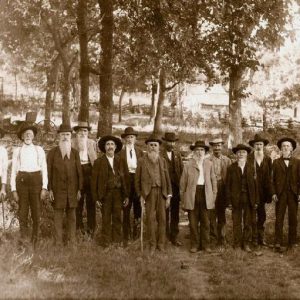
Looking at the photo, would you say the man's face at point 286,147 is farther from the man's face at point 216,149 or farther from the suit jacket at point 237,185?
the man's face at point 216,149

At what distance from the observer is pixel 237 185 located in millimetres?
9586

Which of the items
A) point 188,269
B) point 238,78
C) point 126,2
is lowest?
point 188,269

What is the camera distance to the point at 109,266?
25.6 feet

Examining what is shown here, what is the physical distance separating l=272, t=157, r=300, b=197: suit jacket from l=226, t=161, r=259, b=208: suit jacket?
16.6 inches

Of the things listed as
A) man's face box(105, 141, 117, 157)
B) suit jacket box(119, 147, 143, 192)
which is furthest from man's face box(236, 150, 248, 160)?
man's face box(105, 141, 117, 157)

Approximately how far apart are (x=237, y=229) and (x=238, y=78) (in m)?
10.8

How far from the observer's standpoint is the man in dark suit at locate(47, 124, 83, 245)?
8.99m

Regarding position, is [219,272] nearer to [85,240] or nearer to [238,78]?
[85,240]

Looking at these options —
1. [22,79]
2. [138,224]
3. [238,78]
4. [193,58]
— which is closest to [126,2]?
[193,58]

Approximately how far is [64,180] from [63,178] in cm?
4

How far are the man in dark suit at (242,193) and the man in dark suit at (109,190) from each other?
2.05 m

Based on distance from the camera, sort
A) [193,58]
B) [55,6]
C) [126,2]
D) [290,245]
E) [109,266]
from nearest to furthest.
Answer: [109,266], [290,245], [126,2], [193,58], [55,6]

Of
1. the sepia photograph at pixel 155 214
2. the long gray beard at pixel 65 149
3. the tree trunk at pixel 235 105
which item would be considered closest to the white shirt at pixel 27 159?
the sepia photograph at pixel 155 214

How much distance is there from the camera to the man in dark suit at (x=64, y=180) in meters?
8.99
